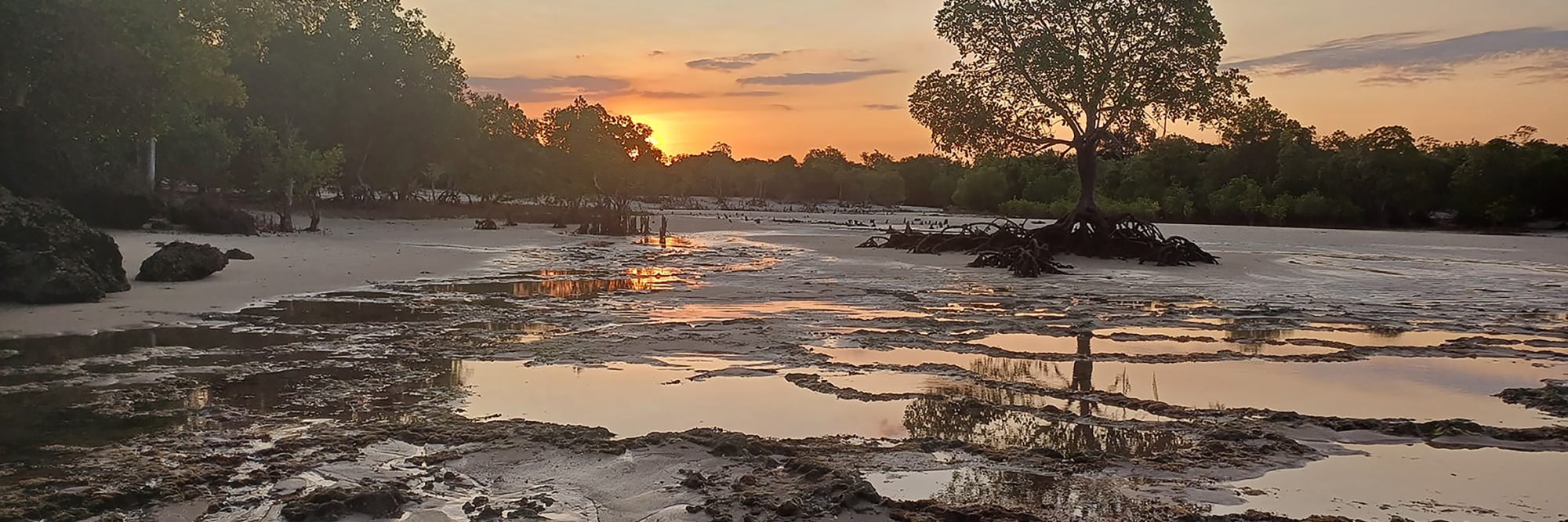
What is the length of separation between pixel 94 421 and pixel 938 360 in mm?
6392

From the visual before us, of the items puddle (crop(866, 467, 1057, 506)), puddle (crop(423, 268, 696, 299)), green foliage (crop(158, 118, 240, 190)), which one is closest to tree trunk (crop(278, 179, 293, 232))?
green foliage (crop(158, 118, 240, 190))

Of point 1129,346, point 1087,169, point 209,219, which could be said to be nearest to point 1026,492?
point 1129,346

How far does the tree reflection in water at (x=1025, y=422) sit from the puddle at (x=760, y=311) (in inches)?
170

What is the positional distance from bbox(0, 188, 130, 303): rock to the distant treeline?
11.0 ft

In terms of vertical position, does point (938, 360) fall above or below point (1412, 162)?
below

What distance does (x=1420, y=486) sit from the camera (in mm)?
5242

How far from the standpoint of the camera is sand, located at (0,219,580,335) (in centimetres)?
1071

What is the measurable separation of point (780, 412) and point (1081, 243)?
1976cm

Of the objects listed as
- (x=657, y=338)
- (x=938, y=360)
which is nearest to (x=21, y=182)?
(x=657, y=338)

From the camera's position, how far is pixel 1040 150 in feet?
90.2

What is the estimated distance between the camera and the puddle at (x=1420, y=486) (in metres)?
4.77

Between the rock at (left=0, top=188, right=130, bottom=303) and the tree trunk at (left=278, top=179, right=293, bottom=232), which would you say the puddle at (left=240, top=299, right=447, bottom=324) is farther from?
the tree trunk at (left=278, top=179, right=293, bottom=232)

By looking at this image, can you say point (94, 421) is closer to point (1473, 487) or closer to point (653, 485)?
point (653, 485)

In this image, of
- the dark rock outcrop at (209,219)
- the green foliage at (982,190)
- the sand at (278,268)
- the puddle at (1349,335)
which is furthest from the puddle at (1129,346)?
the green foliage at (982,190)
